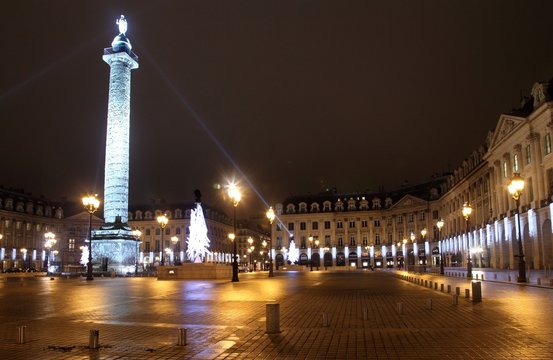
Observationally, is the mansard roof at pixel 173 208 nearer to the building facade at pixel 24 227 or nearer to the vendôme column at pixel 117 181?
the building facade at pixel 24 227

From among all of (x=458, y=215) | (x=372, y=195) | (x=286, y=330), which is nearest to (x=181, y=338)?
(x=286, y=330)

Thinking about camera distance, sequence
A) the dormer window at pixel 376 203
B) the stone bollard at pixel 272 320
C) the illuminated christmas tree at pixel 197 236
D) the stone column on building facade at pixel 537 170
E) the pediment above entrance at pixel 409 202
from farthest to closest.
Result: the dormer window at pixel 376 203 → the pediment above entrance at pixel 409 202 → the stone column on building facade at pixel 537 170 → the illuminated christmas tree at pixel 197 236 → the stone bollard at pixel 272 320

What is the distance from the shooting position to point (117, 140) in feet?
210

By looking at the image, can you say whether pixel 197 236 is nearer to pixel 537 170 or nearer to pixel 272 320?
pixel 537 170

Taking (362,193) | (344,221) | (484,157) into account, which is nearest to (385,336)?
(484,157)

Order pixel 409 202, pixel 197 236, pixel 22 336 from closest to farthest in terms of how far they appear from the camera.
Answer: pixel 22 336 < pixel 197 236 < pixel 409 202

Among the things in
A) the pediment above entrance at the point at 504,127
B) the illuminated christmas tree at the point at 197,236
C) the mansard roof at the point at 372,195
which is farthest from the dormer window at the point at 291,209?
the illuminated christmas tree at the point at 197,236

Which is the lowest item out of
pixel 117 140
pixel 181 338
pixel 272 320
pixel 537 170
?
pixel 181 338

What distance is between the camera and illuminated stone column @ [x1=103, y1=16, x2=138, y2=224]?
210 ft

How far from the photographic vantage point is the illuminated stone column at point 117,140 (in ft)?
210

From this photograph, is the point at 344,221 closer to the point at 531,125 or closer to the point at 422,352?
the point at 531,125

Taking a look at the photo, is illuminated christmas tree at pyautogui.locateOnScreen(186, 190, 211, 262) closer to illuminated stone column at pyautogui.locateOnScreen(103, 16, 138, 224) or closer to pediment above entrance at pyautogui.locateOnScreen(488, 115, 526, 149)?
illuminated stone column at pyautogui.locateOnScreen(103, 16, 138, 224)

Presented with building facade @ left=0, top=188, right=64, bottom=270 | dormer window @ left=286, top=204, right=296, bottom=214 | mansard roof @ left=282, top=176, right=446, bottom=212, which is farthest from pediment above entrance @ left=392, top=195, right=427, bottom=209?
building facade @ left=0, top=188, right=64, bottom=270

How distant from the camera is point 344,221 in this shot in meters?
141
